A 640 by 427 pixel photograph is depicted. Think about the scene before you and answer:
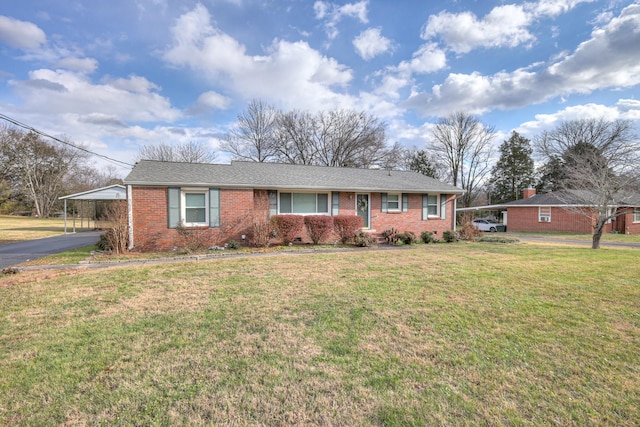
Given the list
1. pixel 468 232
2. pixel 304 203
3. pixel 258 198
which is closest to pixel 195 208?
pixel 258 198

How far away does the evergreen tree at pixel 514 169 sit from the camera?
37719 mm

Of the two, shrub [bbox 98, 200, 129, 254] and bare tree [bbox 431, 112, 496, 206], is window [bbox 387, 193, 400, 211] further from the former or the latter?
bare tree [bbox 431, 112, 496, 206]

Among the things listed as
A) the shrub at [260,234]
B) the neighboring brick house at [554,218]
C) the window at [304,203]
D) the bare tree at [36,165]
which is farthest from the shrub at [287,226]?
the bare tree at [36,165]

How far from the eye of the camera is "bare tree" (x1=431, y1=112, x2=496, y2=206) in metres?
35.7

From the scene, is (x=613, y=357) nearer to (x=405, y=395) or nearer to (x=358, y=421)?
(x=405, y=395)

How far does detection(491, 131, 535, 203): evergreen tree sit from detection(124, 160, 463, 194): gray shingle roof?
29.6m

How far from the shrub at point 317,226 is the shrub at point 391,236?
9.96 ft

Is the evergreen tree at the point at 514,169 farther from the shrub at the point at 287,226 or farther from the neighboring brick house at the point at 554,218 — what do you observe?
the shrub at the point at 287,226

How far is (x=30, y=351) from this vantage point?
10.3ft

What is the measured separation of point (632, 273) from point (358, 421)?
9.27 m

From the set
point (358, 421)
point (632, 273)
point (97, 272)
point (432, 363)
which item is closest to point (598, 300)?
point (632, 273)

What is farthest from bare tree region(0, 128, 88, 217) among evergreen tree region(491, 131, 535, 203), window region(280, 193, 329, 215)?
evergreen tree region(491, 131, 535, 203)

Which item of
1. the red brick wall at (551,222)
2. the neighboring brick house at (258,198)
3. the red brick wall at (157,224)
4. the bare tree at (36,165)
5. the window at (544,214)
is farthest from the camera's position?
the bare tree at (36,165)

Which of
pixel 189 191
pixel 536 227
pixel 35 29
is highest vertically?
pixel 35 29
